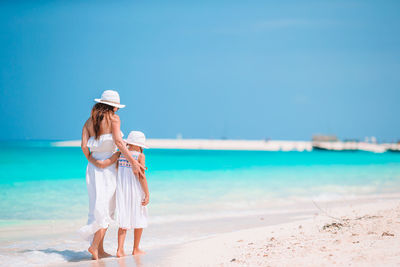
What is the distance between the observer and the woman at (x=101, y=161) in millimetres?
4426

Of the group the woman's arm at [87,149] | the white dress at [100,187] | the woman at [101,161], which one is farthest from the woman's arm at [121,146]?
the woman's arm at [87,149]

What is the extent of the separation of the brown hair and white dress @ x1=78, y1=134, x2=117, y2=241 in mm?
86

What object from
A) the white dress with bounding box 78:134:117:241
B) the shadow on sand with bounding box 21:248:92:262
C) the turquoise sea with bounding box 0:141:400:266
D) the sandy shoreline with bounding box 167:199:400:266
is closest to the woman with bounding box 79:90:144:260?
the white dress with bounding box 78:134:117:241

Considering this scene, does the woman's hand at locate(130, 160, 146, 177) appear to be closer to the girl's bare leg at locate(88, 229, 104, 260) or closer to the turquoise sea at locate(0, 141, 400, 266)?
the girl's bare leg at locate(88, 229, 104, 260)

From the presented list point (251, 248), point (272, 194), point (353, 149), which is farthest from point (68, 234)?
point (353, 149)

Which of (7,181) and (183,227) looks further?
(7,181)

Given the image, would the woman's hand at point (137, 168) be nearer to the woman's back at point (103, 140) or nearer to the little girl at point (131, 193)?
the little girl at point (131, 193)

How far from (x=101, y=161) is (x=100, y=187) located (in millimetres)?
276

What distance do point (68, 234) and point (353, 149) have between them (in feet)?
215

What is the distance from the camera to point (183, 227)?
6.91m

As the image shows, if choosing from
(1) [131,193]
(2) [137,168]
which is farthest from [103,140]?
(1) [131,193]

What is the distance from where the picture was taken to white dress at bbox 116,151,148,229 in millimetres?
4520

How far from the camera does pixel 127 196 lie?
4.53 meters

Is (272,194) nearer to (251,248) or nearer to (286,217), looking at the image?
(286,217)
